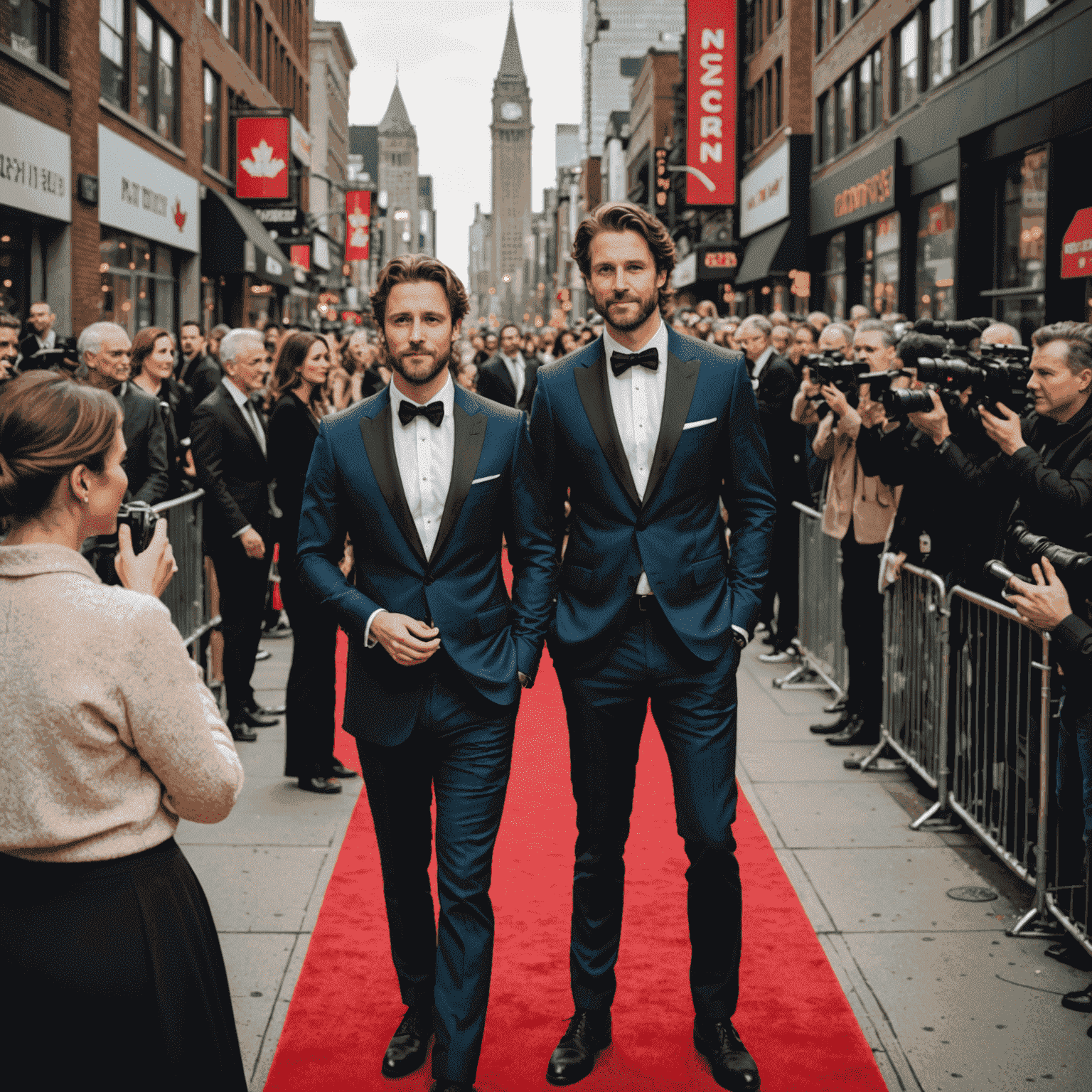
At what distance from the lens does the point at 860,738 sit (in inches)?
297

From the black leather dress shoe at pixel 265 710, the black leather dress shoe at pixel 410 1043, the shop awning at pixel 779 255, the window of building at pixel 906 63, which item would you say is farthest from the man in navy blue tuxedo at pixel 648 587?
the shop awning at pixel 779 255

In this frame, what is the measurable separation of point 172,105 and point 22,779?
2588cm

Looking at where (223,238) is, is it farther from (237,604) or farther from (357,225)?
(357,225)

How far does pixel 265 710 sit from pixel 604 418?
505cm

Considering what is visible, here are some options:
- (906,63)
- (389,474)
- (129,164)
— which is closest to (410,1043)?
(389,474)

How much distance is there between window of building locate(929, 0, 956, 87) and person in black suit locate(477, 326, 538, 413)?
8.61 metres

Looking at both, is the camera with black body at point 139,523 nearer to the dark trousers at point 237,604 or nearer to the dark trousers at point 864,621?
the dark trousers at point 237,604

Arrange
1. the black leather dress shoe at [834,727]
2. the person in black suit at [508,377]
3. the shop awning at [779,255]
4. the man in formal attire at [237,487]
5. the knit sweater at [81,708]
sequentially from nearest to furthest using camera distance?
1. the knit sweater at [81,708]
2. the man in formal attire at [237,487]
3. the black leather dress shoe at [834,727]
4. the person in black suit at [508,377]
5. the shop awning at [779,255]

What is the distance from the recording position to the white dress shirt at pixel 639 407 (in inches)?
148

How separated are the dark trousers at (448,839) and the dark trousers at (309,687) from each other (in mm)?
2529

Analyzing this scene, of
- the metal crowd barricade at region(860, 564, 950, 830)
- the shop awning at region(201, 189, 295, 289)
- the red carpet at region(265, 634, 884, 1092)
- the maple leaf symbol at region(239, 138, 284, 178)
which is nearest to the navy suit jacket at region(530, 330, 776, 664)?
the red carpet at region(265, 634, 884, 1092)

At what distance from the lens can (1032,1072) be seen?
383 centimetres

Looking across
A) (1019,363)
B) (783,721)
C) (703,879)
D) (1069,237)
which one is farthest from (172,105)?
(703,879)

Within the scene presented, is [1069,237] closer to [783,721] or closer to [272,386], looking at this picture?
[783,721]
